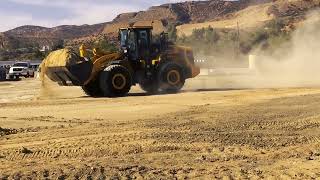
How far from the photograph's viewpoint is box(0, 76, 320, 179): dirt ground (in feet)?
27.5

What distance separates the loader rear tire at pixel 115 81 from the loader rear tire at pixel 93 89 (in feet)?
2.11

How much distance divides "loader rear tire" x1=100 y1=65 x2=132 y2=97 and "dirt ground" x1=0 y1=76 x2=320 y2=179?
4.28 meters

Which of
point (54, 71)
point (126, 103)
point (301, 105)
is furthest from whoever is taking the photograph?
point (54, 71)

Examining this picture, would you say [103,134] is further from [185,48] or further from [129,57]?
[185,48]

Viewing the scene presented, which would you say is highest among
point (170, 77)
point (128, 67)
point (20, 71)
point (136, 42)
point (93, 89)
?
point (136, 42)

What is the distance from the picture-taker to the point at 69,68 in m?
21.7

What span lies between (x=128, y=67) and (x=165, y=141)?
492 inches

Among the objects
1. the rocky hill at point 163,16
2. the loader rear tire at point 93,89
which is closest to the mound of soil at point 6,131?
the loader rear tire at point 93,89

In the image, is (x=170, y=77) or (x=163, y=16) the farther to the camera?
(x=163, y=16)

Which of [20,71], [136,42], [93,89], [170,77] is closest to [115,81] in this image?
[93,89]

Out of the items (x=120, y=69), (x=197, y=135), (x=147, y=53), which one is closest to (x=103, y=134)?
(x=197, y=135)

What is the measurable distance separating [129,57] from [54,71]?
3086 mm

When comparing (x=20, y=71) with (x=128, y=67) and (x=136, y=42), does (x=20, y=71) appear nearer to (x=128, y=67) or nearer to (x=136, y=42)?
(x=136, y=42)

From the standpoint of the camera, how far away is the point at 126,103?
62.7ft
